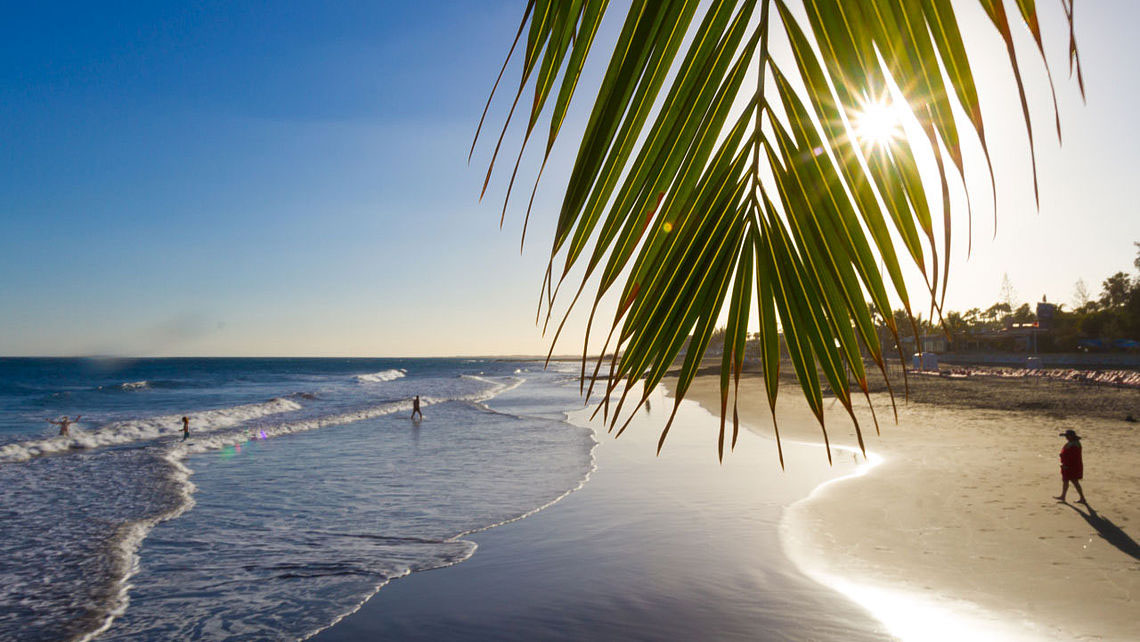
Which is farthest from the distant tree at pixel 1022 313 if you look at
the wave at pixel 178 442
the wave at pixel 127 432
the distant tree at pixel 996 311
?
the wave at pixel 127 432

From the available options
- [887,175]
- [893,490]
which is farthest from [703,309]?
[893,490]

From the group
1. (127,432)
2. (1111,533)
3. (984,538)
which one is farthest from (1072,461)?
(127,432)

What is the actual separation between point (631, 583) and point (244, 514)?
8.08m

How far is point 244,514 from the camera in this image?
12.0 meters

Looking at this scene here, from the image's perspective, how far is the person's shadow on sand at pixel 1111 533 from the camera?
7978 millimetres

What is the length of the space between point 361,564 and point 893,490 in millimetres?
9156

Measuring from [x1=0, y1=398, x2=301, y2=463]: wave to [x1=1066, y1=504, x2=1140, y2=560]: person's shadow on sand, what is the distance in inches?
1015

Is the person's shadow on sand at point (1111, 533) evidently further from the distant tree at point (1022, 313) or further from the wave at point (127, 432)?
the distant tree at point (1022, 313)

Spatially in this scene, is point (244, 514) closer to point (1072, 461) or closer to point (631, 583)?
point (631, 583)

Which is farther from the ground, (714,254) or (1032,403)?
(714,254)

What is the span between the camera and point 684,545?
900 centimetres

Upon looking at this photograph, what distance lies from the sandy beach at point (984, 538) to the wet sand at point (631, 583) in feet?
1.86

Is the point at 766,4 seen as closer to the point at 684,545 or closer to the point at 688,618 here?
the point at 688,618

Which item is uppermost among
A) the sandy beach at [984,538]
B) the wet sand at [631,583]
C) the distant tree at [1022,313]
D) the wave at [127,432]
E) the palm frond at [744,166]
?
the distant tree at [1022,313]
